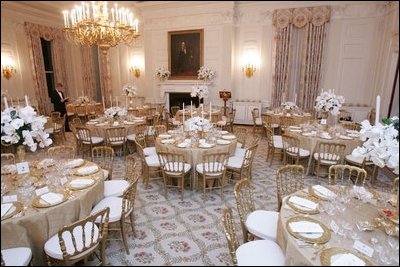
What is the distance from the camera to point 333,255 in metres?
1.94

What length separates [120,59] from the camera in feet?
38.8

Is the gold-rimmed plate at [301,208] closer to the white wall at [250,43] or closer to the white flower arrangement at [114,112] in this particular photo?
the white flower arrangement at [114,112]

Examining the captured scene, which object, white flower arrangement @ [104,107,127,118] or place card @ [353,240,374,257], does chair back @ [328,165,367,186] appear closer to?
place card @ [353,240,374,257]

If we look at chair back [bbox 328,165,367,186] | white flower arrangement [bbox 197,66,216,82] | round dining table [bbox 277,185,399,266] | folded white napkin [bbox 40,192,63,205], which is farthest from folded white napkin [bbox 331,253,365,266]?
white flower arrangement [bbox 197,66,216,82]

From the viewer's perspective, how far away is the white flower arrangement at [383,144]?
218 cm

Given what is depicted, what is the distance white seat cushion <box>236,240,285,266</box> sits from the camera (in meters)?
2.29

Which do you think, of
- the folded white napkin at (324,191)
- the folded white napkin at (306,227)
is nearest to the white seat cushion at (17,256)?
the folded white napkin at (306,227)

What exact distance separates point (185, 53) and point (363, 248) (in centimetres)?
958

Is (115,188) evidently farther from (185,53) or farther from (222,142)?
(185,53)

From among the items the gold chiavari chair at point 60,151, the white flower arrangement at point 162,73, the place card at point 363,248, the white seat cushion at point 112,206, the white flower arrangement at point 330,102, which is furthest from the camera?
the white flower arrangement at point 162,73

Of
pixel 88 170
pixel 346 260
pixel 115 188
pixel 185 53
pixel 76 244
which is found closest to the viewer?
pixel 346 260

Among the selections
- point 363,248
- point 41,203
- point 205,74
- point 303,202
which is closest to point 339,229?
point 363,248

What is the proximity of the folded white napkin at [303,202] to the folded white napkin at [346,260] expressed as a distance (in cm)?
67


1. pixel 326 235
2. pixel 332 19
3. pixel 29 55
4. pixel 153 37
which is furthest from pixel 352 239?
pixel 29 55
